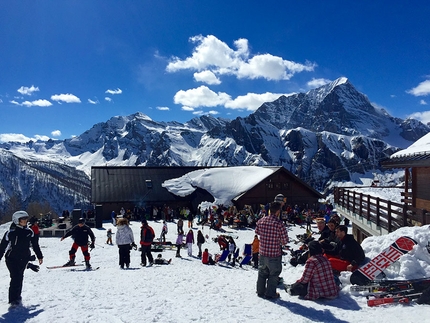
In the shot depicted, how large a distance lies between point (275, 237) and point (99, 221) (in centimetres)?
2166

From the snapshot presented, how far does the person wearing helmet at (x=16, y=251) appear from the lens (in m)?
5.87

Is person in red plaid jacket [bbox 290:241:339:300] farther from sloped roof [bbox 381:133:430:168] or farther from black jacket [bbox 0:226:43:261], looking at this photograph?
sloped roof [bbox 381:133:430:168]

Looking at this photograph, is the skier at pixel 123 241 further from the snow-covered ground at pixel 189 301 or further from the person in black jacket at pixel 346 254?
→ the person in black jacket at pixel 346 254

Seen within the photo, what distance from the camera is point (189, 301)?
6.04m

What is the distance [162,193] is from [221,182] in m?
6.44

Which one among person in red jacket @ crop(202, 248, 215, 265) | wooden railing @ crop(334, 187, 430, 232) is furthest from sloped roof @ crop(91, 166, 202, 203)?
person in red jacket @ crop(202, 248, 215, 265)

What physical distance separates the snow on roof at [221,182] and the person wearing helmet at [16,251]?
2408 centimetres

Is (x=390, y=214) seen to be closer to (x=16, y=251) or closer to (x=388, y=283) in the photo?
(x=388, y=283)

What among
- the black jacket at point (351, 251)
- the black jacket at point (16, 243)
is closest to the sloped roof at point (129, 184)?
the black jacket at point (16, 243)

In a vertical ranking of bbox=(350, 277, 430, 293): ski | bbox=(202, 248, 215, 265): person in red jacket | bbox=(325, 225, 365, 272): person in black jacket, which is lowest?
bbox=(202, 248, 215, 265): person in red jacket

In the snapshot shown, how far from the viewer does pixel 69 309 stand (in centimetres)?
559

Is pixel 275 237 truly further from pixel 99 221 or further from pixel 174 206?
pixel 174 206

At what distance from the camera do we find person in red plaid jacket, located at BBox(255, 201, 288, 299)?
594cm

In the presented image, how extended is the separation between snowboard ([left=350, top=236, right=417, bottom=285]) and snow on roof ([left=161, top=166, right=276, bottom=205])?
23621 mm
